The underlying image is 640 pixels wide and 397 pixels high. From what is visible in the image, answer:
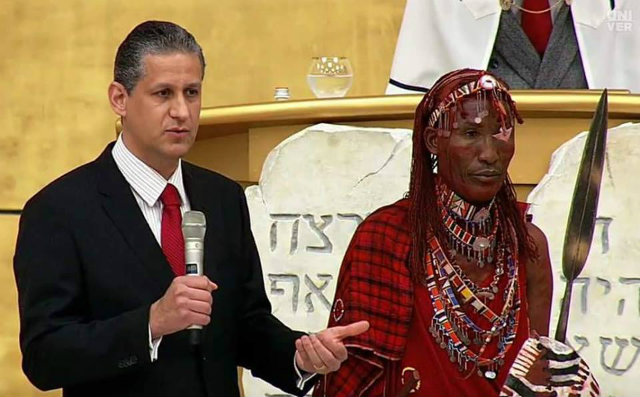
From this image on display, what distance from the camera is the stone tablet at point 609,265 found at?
11.6 feet

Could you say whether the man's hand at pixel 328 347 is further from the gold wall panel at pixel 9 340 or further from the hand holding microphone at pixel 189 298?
the gold wall panel at pixel 9 340

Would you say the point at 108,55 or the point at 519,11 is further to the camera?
the point at 108,55

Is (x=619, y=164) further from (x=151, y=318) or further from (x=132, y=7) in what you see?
(x=132, y=7)

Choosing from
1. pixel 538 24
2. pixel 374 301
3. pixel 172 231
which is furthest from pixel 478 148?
pixel 538 24

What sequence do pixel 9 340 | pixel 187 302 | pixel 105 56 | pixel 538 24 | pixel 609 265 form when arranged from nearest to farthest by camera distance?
pixel 187 302, pixel 609 265, pixel 538 24, pixel 9 340, pixel 105 56

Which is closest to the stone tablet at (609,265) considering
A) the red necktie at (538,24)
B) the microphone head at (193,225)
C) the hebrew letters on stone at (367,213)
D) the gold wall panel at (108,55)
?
the hebrew letters on stone at (367,213)

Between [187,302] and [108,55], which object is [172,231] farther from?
[108,55]

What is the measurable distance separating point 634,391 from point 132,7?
7.69 ft

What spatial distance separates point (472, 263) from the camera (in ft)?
8.67

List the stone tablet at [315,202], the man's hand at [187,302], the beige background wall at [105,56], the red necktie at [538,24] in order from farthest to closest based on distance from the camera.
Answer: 1. the beige background wall at [105,56]
2. the red necktie at [538,24]
3. the stone tablet at [315,202]
4. the man's hand at [187,302]

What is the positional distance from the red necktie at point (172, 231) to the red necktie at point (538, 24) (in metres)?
1.75

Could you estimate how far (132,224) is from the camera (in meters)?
2.58

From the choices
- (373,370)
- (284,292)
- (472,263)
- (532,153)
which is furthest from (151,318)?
(532,153)

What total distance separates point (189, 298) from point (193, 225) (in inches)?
6.2
